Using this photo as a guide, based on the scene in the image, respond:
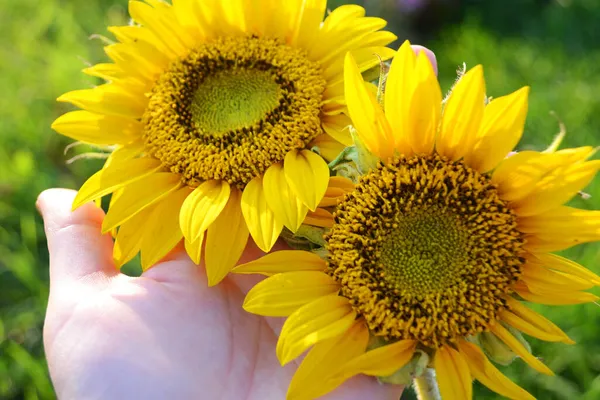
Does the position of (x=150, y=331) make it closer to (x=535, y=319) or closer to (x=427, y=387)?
(x=427, y=387)

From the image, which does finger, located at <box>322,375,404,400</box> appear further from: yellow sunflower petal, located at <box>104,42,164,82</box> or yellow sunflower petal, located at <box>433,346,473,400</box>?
yellow sunflower petal, located at <box>104,42,164,82</box>

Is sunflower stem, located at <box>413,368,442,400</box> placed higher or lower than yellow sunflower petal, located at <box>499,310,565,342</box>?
lower

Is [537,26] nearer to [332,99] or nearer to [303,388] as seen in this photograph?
[332,99]

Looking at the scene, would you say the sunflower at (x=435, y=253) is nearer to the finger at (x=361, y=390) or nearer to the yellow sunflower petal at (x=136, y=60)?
the finger at (x=361, y=390)

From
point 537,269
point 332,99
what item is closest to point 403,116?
point 332,99

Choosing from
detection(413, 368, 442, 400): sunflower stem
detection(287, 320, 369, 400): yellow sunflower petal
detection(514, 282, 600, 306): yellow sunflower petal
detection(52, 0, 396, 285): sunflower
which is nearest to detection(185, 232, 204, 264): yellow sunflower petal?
detection(52, 0, 396, 285): sunflower

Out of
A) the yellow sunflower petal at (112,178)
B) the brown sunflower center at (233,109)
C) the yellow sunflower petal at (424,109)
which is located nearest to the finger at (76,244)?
the yellow sunflower petal at (112,178)

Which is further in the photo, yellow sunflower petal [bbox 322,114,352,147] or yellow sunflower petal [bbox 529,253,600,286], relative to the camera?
yellow sunflower petal [bbox 322,114,352,147]
